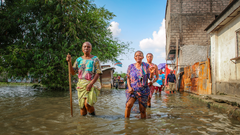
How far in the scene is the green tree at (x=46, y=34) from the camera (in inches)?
383

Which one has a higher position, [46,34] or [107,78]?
[46,34]

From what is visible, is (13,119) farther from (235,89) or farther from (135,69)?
(235,89)

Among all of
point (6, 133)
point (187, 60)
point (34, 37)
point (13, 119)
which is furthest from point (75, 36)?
point (187, 60)

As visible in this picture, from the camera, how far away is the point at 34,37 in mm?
10734

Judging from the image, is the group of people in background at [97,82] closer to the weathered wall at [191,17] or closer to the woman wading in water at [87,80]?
the woman wading in water at [87,80]

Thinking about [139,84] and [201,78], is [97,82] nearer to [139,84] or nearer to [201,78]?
[139,84]

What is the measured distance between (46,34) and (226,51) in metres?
9.63

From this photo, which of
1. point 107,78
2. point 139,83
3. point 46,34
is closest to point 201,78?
point 139,83

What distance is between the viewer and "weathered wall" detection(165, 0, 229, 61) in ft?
60.3

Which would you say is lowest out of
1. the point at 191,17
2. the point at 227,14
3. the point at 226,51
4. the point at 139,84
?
the point at 139,84

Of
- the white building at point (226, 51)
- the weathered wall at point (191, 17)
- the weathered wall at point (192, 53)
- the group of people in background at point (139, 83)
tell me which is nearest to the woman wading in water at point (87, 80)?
the group of people in background at point (139, 83)

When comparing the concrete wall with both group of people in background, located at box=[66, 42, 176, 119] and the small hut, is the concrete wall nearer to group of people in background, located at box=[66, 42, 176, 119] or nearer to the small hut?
group of people in background, located at box=[66, 42, 176, 119]

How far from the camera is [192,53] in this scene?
17938 mm

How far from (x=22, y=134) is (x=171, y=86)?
10.9m
